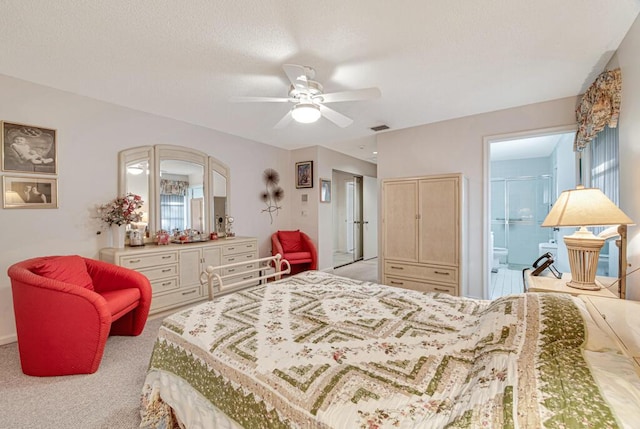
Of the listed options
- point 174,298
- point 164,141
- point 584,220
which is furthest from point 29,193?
→ point 584,220

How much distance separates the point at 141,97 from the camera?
3.09m

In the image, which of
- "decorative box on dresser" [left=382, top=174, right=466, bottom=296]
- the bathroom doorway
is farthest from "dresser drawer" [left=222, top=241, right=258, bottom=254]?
the bathroom doorway

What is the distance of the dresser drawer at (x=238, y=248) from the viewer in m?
3.99

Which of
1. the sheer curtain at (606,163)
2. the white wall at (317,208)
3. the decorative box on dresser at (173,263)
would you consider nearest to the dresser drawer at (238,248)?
the decorative box on dresser at (173,263)

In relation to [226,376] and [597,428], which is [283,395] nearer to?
[226,376]

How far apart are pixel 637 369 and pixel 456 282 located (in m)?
2.55

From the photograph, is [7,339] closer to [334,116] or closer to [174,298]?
[174,298]

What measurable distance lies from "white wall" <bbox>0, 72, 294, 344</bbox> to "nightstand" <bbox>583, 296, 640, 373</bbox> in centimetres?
427

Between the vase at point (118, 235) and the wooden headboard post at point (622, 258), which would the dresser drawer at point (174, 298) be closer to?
the vase at point (118, 235)

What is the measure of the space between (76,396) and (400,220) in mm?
3529

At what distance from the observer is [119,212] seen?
126 inches

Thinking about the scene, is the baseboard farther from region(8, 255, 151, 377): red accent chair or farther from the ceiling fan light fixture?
the ceiling fan light fixture

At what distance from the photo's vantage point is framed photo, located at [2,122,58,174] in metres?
2.63

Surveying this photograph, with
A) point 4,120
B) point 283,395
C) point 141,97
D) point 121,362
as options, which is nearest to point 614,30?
point 283,395
